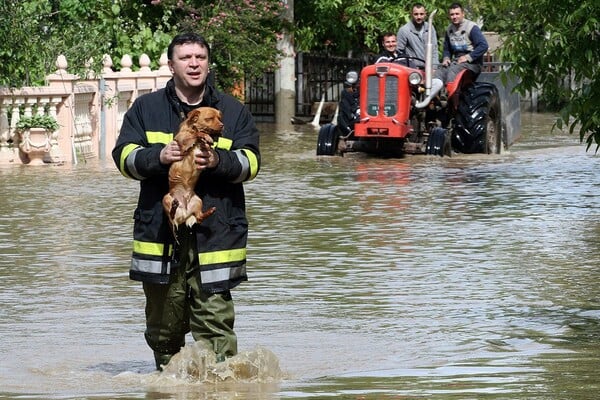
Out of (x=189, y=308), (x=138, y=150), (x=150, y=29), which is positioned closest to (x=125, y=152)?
(x=138, y=150)

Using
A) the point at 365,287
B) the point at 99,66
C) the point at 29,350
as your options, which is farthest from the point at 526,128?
the point at 29,350

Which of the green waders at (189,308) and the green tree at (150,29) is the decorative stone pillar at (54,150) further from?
the green waders at (189,308)

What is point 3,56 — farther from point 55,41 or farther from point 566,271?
point 566,271

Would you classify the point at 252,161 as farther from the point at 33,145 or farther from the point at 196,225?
the point at 33,145

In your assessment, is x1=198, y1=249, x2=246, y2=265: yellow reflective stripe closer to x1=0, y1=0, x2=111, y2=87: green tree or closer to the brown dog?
the brown dog

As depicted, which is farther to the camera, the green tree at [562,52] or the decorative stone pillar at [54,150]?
the decorative stone pillar at [54,150]

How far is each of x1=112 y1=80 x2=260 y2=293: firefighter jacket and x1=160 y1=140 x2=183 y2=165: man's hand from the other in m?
0.05

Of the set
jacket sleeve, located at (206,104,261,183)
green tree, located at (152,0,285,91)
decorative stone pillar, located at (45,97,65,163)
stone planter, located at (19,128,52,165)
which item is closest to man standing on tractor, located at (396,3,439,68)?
decorative stone pillar, located at (45,97,65,163)

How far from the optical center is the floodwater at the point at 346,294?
7621mm

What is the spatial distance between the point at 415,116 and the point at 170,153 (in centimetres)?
1601

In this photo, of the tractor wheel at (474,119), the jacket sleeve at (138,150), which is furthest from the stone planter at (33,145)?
the jacket sleeve at (138,150)

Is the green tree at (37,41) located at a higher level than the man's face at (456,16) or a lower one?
lower

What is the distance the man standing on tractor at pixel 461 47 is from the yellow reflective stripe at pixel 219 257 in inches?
588

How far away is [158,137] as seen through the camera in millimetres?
7457
